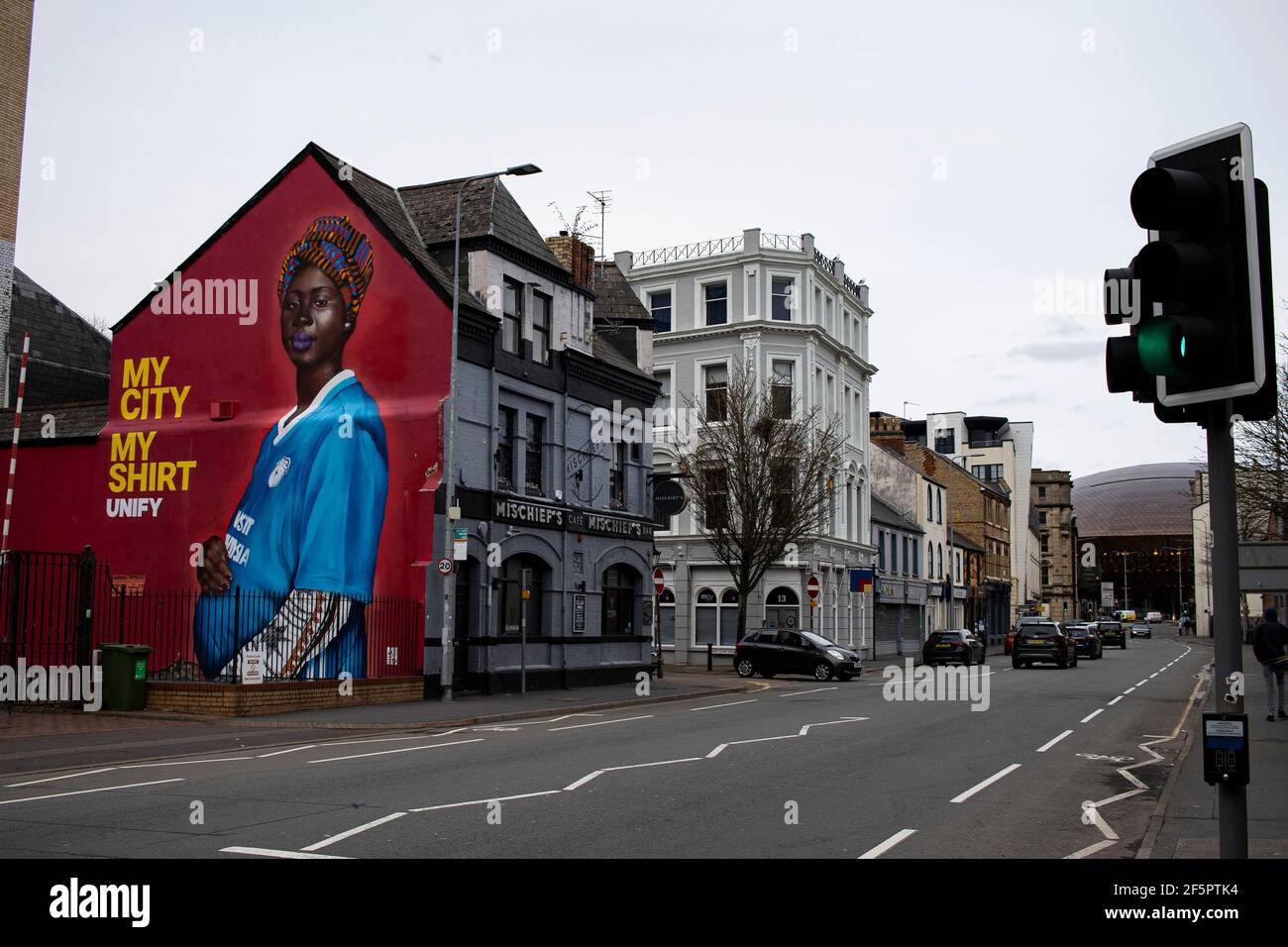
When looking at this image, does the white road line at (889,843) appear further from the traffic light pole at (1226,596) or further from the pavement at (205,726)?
the pavement at (205,726)

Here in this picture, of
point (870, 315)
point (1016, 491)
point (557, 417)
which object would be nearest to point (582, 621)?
point (557, 417)

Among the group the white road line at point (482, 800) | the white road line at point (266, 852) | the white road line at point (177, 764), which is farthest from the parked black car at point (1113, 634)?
the white road line at point (266, 852)

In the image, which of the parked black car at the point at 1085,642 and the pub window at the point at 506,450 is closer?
the pub window at the point at 506,450

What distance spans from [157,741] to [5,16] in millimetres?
24817

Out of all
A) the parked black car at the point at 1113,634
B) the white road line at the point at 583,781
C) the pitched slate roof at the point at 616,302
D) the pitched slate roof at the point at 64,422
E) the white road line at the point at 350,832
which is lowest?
the parked black car at the point at 1113,634

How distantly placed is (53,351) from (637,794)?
33.0 metres

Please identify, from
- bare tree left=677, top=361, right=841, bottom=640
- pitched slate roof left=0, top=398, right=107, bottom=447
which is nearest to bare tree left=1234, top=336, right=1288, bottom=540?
bare tree left=677, top=361, right=841, bottom=640

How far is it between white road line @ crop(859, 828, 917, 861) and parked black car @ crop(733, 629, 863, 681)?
2543 cm

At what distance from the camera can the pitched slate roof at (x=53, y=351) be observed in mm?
35781

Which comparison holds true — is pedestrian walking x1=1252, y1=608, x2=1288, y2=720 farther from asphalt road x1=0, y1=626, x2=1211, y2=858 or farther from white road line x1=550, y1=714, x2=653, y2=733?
white road line x1=550, y1=714, x2=653, y2=733

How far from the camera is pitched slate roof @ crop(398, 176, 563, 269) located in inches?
1118

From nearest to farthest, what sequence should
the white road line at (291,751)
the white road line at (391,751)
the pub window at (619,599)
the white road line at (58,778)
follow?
the white road line at (58,778)
the white road line at (391,751)
the white road line at (291,751)
the pub window at (619,599)

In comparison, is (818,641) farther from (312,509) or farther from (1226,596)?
(1226,596)

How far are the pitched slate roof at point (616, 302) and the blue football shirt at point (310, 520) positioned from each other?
1126 centimetres
